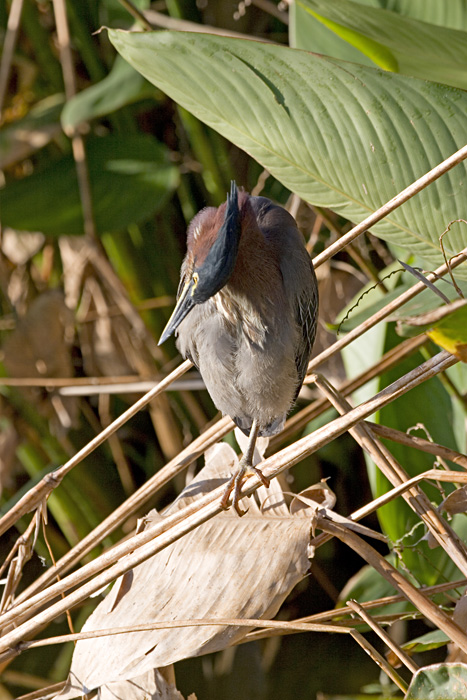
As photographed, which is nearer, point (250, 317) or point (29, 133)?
point (250, 317)

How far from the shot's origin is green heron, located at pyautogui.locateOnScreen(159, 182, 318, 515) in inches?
44.6

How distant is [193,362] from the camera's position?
1370mm

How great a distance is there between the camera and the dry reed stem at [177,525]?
3.12 ft

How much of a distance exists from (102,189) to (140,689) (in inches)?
66.5

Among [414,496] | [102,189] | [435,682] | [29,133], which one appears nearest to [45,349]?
[102,189]

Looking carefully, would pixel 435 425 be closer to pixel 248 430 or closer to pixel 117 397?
pixel 248 430

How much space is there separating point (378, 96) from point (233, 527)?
803 mm

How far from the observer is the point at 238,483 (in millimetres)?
1194

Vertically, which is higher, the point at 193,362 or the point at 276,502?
the point at 193,362

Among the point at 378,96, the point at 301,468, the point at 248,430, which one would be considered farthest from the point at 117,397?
the point at 378,96

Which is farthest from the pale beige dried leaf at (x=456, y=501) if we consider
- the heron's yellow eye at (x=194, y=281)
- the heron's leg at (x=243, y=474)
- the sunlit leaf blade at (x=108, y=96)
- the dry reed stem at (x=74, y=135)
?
the dry reed stem at (x=74, y=135)

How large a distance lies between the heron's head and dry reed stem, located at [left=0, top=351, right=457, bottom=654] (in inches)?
10.5

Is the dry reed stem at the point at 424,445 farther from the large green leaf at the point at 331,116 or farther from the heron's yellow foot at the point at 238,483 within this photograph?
the large green leaf at the point at 331,116

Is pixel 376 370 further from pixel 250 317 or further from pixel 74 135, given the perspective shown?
pixel 74 135
